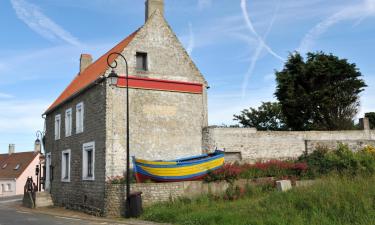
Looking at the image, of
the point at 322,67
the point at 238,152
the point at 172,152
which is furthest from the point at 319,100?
the point at 172,152

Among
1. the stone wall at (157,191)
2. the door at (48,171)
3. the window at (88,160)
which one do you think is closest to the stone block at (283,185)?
the stone wall at (157,191)

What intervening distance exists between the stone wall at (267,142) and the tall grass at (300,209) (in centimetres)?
729

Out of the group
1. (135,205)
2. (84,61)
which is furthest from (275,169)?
(84,61)

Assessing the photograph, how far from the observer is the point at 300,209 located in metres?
13.6

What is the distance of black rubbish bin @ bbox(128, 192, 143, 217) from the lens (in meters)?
17.9

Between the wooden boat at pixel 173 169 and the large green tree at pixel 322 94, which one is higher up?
the large green tree at pixel 322 94

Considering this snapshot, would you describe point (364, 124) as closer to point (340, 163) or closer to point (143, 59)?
point (340, 163)

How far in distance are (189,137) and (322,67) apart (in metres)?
21.9

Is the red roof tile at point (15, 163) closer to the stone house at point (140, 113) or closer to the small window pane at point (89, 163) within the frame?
the stone house at point (140, 113)

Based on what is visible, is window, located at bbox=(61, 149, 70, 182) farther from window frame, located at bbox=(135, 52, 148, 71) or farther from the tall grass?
the tall grass

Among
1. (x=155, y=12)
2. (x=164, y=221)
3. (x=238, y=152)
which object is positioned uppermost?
(x=155, y=12)

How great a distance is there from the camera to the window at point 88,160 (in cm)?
2312

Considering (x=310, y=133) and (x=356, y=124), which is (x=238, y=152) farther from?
(x=356, y=124)

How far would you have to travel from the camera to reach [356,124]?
133 ft
